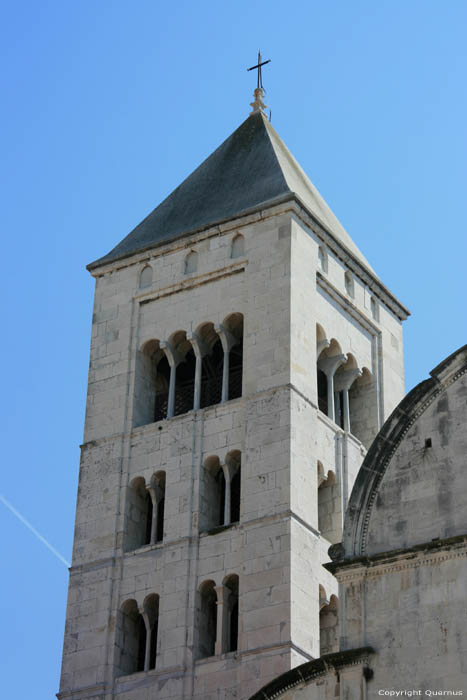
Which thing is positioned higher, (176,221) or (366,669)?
(176,221)

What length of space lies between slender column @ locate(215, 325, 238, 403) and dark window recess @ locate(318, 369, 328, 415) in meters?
2.71

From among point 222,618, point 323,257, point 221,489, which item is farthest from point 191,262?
point 222,618

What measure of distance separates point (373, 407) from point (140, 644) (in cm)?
860

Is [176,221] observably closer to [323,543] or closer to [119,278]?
[119,278]

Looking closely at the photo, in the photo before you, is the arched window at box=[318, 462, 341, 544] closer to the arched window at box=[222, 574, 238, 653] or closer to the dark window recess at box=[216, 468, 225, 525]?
the dark window recess at box=[216, 468, 225, 525]

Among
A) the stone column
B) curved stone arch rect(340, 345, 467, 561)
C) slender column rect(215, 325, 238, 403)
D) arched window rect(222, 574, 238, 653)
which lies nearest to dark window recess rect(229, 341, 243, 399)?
slender column rect(215, 325, 238, 403)

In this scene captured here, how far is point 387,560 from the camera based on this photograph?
76.7ft

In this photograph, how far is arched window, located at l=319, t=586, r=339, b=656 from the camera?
34969 millimetres

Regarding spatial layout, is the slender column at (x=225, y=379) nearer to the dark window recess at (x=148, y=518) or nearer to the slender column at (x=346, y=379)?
the dark window recess at (x=148, y=518)

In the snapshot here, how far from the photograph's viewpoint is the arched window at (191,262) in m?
39.6

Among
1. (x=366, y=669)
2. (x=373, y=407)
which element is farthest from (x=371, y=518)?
(x=373, y=407)

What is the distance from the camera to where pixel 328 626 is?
35.2 metres

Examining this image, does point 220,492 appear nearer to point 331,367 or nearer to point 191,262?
point 331,367

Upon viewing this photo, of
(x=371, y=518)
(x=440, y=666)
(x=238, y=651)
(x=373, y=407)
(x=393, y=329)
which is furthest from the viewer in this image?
(x=393, y=329)
